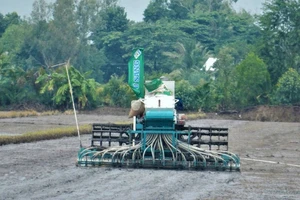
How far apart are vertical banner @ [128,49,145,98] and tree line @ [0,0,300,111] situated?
2790cm

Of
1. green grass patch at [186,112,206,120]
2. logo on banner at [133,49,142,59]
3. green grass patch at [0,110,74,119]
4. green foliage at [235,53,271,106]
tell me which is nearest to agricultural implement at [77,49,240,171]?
logo on banner at [133,49,142,59]

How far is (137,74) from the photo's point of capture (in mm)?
19375

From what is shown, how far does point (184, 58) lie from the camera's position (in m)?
68.2

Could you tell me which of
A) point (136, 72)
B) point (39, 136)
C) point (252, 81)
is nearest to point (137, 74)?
point (136, 72)

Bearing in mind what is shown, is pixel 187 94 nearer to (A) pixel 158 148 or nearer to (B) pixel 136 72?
(B) pixel 136 72

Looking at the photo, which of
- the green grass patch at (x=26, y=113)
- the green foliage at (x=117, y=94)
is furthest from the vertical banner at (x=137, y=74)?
the green foliage at (x=117, y=94)

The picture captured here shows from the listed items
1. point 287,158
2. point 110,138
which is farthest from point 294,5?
point 110,138

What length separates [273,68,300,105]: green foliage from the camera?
50375mm

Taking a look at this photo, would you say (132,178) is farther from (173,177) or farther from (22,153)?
(22,153)

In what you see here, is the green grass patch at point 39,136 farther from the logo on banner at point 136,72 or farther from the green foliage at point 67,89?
the green foliage at point 67,89

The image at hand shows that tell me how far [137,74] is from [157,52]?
5739cm

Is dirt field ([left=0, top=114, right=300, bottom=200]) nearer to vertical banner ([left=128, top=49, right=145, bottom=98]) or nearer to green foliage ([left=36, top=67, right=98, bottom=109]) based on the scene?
vertical banner ([left=128, top=49, right=145, bottom=98])

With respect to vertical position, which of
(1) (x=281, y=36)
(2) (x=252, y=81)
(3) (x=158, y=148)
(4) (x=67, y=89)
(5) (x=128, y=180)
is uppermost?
(1) (x=281, y=36)

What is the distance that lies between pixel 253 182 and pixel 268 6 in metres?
42.2
